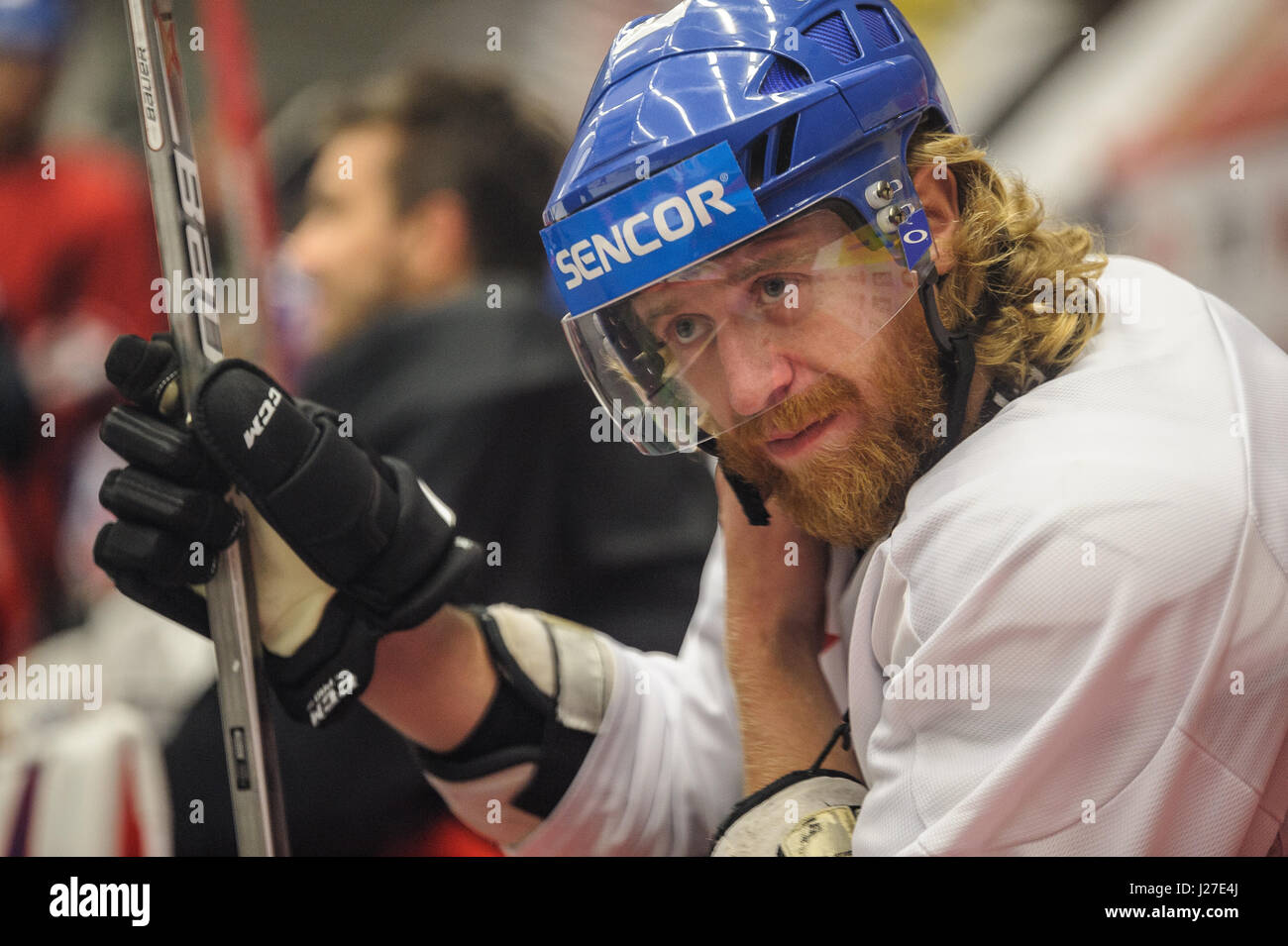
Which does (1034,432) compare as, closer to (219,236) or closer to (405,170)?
(405,170)

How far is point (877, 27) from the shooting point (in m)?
1.25

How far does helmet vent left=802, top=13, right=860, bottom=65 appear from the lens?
1.21m

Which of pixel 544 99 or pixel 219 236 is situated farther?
pixel 219 236

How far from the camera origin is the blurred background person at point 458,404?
6.52 feet

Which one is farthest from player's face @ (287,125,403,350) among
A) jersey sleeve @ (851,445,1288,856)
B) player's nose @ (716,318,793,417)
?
jersey sleeve @ (851,445,1288,856)

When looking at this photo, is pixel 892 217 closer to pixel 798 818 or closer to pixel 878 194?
pixel 878 194

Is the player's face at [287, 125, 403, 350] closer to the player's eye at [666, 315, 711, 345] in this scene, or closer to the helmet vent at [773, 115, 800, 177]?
the player's eye at [666, 315, 711, 345]

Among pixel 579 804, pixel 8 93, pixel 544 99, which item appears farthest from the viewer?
pixel 8 93

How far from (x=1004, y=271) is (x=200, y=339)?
905mm

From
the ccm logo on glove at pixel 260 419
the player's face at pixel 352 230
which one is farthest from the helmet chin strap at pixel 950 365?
the player's face at pixel 352 230

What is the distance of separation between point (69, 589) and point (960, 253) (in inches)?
69.8
